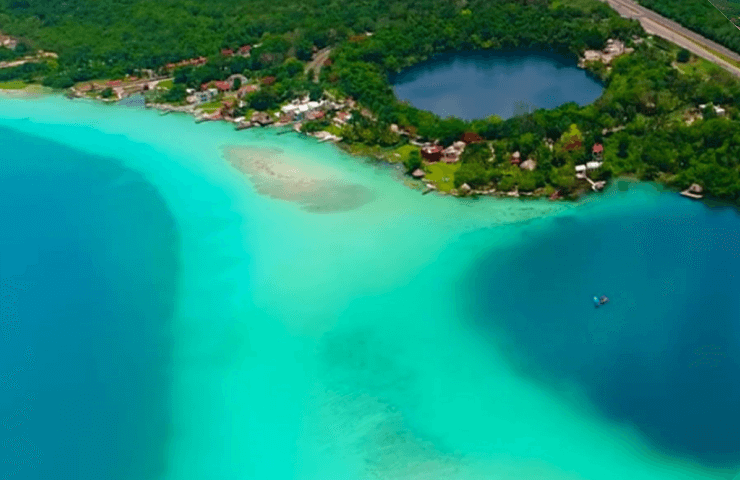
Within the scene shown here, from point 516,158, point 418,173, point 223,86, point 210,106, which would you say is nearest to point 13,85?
point 223,86

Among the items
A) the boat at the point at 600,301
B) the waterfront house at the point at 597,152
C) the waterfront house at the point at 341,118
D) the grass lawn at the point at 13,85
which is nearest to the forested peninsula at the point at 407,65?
the waterfront house at the point at 597,152

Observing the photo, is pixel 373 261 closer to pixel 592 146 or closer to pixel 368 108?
pixel 592 146

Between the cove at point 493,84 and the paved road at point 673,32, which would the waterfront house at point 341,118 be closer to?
the cove at point 493,84

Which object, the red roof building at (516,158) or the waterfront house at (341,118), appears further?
the waterfront house at (341,118)

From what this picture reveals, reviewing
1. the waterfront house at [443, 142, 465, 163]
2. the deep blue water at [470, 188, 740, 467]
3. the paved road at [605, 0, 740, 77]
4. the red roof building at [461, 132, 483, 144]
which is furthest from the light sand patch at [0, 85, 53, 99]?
the paved road at [605, 0, 740, 77]

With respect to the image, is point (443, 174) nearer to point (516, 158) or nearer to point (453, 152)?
point (453, 152)
